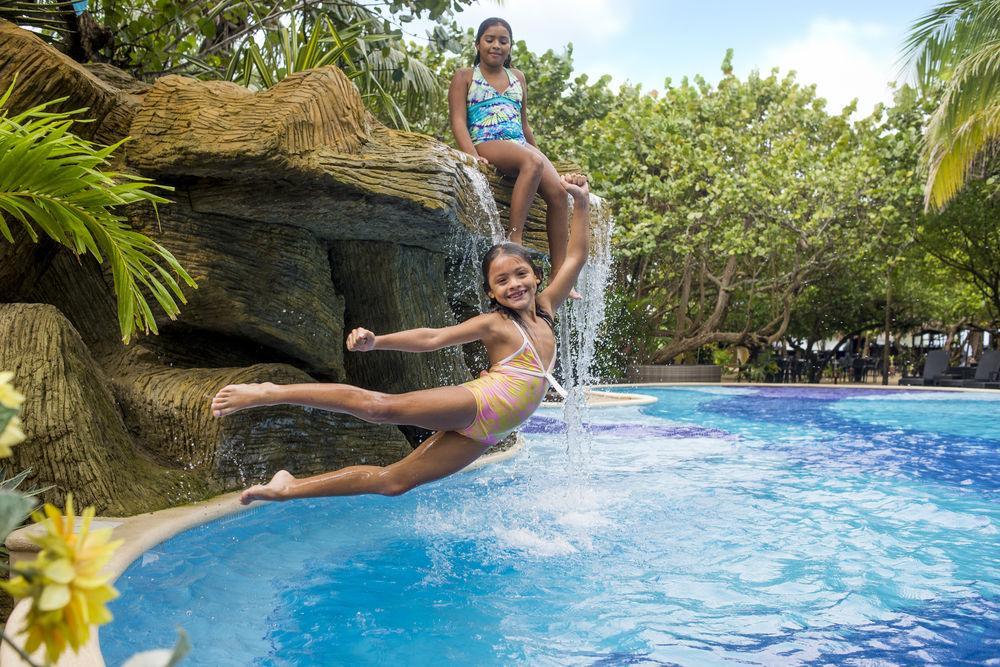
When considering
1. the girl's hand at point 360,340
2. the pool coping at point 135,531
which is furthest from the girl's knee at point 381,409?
the pool coping at point 135,531

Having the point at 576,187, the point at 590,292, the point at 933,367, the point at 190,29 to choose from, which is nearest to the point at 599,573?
the point at 576,187

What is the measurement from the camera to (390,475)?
3486 mm

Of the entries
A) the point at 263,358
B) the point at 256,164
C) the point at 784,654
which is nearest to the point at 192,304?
the point at 263,358

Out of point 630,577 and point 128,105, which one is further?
point 128,105

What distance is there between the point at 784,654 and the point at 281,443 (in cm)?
366

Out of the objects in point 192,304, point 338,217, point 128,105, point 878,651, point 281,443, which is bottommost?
point 878,651

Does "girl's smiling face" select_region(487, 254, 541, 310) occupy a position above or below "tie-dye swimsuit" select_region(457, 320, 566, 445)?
above

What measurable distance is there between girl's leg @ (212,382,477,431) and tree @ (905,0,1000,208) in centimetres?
1175

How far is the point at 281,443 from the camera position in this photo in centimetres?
559

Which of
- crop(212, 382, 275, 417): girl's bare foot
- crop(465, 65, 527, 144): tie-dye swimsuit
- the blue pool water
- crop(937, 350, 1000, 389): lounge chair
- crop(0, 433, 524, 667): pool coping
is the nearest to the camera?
Result: crop(0, 433, 524, 667): pool coping

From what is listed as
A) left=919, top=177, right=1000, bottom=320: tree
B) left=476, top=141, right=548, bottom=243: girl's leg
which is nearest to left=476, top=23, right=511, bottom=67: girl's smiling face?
left=476, top=141, right=548, bottom=243: girl's leg

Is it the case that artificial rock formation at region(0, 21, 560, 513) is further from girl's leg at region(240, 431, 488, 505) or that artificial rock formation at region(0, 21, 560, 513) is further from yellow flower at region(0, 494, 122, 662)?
yellow flower at region(0, 494, 122, 662)

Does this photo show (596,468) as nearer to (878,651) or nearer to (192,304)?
(192,304)

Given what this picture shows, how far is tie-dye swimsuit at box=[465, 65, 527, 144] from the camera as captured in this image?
5.52 meters
